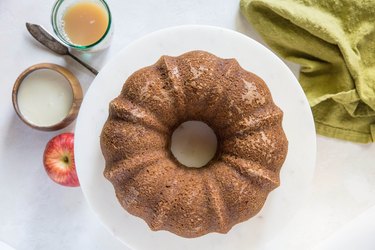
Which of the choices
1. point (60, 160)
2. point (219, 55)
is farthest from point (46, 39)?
point (219, 55)

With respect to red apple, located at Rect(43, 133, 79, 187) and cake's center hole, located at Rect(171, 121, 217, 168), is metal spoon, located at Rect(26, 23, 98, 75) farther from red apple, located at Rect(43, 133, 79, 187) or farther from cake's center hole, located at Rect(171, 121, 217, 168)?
cake's center hole, located at Rect(171, 121, 217, 168)

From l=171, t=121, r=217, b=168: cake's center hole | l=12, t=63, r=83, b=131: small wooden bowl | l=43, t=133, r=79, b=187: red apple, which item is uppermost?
l=171, t=121, r=217, b=168: cake's center hole

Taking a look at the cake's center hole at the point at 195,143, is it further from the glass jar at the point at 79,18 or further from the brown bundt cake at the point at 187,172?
the glass jar at the point at 79,18

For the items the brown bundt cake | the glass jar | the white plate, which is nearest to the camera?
the brown bundt cake

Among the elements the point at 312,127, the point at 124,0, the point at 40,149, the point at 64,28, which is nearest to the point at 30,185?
the point at 40,149

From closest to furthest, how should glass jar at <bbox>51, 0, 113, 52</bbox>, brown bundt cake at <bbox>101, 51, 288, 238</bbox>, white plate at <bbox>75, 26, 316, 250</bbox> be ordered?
1. brown bundt cake at <bbox>101, 51, 288, 238</bbox>
2. white plate at <bbox>75, 26, 316, 250</bbox>
3. glass jar at <bbox>51, 0, 113, 52</bbox>

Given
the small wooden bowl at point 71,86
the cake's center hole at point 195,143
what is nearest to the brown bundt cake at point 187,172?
the cake's center hole at point 195,143

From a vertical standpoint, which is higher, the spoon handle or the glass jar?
the glass jar

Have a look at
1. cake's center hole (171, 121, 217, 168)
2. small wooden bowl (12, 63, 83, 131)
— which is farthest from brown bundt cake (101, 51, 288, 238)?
small wooden bowl (12, 63, 83, 131)
